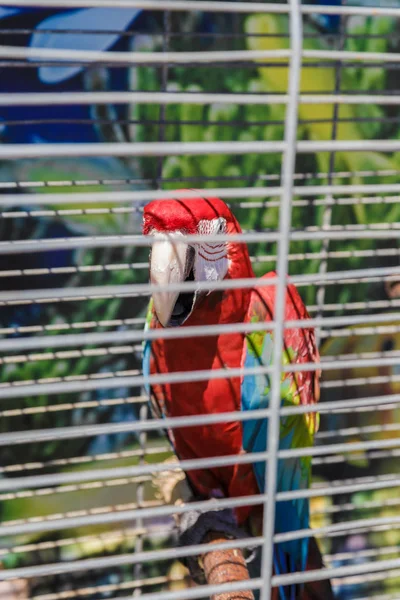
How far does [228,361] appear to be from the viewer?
2.68 ft

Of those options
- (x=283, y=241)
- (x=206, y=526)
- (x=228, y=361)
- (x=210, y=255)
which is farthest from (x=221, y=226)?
(x=206, y=526)

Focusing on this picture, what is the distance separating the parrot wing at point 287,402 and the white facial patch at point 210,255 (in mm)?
82

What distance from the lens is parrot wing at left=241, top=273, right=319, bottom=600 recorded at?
0.81m

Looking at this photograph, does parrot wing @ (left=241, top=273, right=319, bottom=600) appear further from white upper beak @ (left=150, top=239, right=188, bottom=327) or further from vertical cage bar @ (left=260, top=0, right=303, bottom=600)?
vertical cage bar @ (left=260, top=0, right=303, bottom=600)

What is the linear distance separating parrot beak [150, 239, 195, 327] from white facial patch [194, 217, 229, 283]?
1 cm

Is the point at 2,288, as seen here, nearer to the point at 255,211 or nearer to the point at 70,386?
the point at 255,211

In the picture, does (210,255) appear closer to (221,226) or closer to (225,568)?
(221,226)

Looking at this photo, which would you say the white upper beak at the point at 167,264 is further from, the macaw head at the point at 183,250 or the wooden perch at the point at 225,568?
the wooden perch at the point at 225,568

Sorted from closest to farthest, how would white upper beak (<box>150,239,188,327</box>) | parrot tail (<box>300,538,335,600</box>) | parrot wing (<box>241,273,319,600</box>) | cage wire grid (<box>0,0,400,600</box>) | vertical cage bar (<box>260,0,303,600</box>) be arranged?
vertical cage bar (<box>260,0,303,600</box>) < white upper beak (<box>150,239,188,327</box>) < parrot wing (<box>241,273,319,600</box>) < parrot tail (<box>300,538,335,600</box>) < cage wire grid (<box>0,0,400,600</box>)

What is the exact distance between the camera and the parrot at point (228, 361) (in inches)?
29.3

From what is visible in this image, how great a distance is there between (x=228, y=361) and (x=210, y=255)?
15 centimetres

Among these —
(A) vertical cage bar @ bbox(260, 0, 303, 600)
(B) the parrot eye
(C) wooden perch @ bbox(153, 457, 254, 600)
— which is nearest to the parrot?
(B) the parrot eye

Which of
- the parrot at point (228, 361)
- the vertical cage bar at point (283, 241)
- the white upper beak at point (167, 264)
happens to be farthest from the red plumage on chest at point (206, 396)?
the vertical cage bar at point (283, 241)

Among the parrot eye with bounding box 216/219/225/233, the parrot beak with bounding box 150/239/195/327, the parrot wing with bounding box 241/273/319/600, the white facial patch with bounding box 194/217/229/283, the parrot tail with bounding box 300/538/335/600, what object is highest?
the parrot eye with bounding box 216/219/225/233
